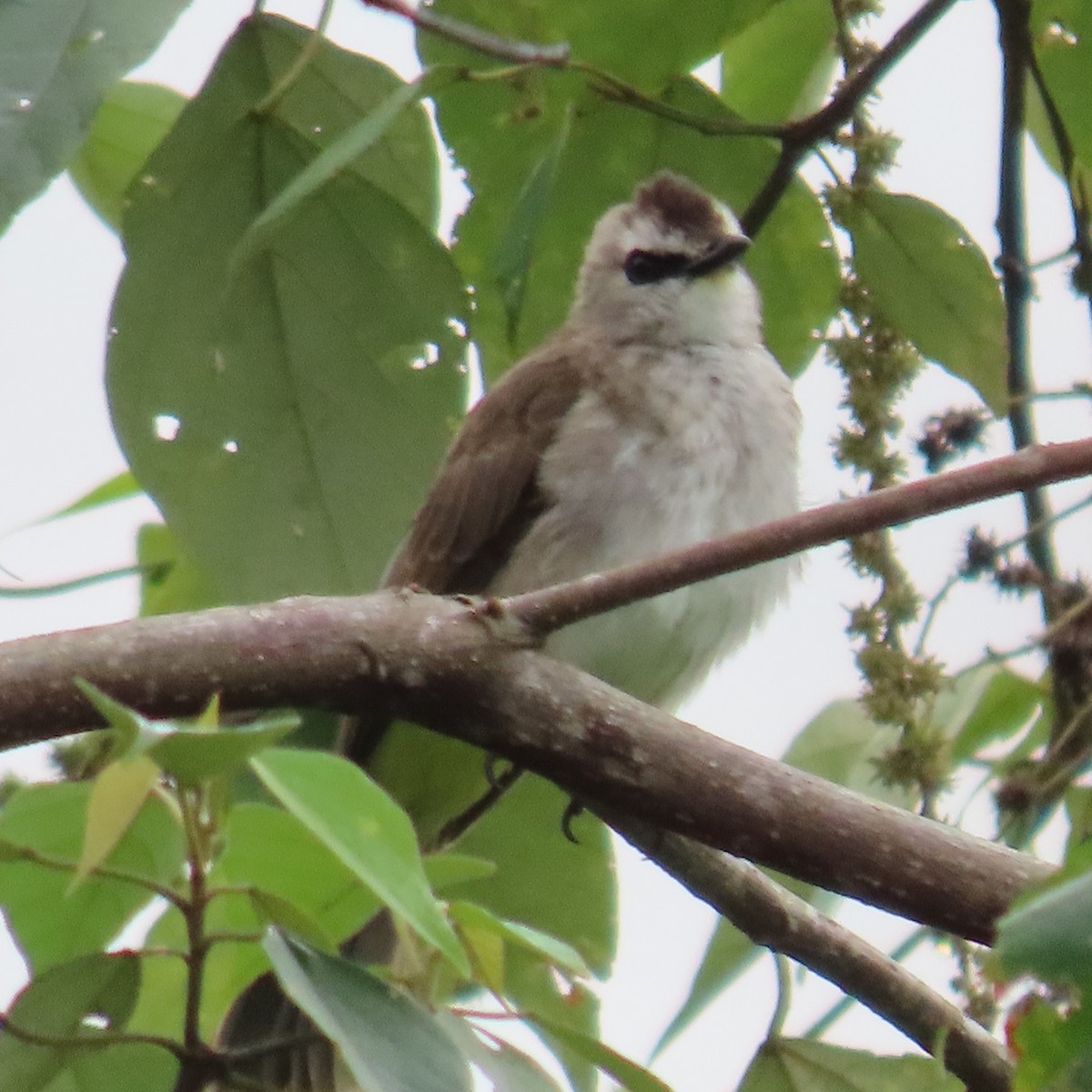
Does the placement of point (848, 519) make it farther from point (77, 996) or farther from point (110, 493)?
point (110, 493)

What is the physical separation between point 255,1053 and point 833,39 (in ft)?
5.42

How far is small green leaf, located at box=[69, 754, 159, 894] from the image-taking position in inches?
49.5

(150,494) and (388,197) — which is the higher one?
(388,197)

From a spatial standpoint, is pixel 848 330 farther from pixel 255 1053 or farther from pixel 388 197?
pixel 255 1053

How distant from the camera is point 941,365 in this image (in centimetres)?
245

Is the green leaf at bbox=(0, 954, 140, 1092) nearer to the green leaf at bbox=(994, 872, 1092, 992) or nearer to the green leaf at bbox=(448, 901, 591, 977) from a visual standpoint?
the green leaf at bbox=(448, 901, 591, 977)

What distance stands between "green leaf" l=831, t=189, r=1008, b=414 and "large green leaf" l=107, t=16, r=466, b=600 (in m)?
0.55

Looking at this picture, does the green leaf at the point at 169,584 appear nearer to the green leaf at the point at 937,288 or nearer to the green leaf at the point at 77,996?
the green leaf at the point at 77,996

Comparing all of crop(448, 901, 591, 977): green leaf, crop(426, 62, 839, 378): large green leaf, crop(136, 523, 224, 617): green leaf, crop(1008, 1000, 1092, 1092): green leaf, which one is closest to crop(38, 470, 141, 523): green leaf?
crop(136, 523, 224, 617): green leaf

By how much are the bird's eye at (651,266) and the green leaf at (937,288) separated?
1184 mm

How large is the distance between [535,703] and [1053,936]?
82 centimetres

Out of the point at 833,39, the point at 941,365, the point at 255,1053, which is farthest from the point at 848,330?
the point at 255,1053

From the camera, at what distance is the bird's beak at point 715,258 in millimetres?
3262

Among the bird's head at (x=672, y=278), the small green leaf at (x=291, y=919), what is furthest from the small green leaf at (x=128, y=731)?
the bird's head at (x=672, y=278)
